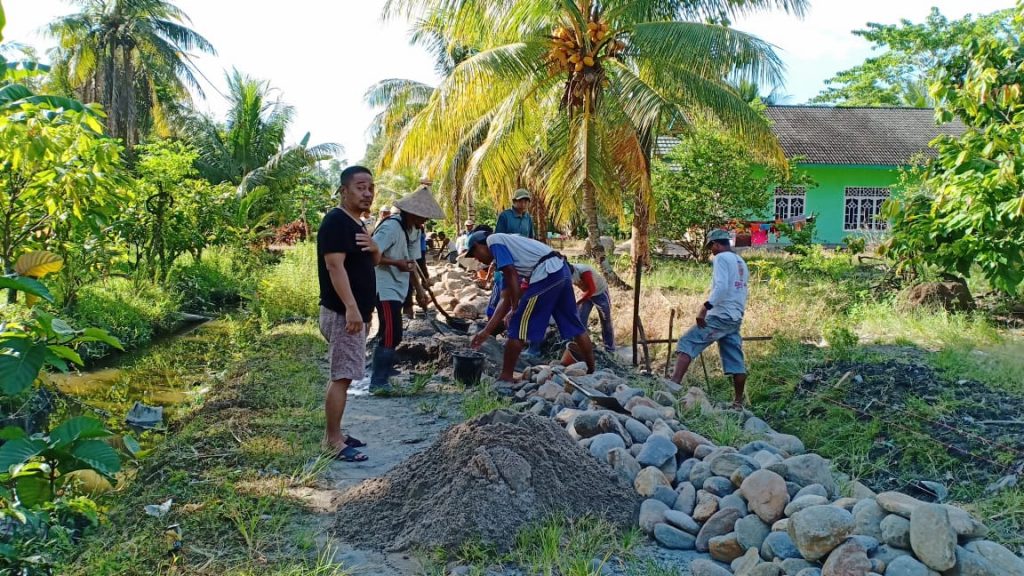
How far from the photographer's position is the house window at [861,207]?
26.0 metres

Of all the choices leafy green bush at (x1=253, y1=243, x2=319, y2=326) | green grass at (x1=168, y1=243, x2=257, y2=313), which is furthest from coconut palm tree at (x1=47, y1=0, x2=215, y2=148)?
leafy green bush at (x1=253, y1=243, x2=319, y2=326)

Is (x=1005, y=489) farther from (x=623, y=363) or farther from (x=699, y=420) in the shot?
(x=623, y=363)

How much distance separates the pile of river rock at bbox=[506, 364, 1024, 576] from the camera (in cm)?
299

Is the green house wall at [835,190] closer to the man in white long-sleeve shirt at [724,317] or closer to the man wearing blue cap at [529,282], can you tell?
the man in white long-sleeve shirt at [724,317]

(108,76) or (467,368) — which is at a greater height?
(108,76)

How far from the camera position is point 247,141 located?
25391 millimetres

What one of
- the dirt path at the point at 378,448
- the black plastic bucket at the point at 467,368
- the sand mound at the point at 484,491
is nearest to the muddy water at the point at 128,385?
the dirt path at the point at 378,448

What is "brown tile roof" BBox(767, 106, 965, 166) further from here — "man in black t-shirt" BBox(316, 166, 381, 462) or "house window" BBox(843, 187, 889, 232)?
"man in black t-shirt" BBox(316, 166, 381, 462)

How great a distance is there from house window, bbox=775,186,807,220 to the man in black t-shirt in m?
23.3

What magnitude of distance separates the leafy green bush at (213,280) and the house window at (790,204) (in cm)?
1765

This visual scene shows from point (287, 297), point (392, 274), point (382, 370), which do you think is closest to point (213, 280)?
point (287, 297)

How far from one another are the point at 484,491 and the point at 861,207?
25.8m

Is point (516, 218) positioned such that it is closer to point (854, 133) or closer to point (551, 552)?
point (551, 552)

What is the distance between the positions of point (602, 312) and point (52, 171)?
195 inches
